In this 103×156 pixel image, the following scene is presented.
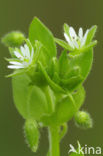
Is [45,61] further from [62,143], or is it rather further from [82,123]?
[62,143]

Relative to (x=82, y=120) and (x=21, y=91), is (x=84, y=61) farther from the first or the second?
(x=21, y=91)

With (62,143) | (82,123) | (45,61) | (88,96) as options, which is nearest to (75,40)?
(45,61)

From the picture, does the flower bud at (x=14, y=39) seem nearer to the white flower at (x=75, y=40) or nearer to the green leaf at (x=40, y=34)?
the green leaf at (x=40, y=34)

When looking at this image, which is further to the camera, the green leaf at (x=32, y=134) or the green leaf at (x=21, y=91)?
the green leaf at (x=21, y=91)

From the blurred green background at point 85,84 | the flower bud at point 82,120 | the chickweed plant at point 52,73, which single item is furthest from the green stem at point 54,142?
the blurred green background at point 85,84

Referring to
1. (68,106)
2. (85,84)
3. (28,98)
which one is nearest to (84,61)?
(68,106)

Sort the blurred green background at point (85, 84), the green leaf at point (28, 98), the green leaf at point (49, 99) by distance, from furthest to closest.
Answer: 1. the blurred green background at point (85, 84)
2. the green leaf at point (28, 98)
3. the green leaf at point (49, 99)

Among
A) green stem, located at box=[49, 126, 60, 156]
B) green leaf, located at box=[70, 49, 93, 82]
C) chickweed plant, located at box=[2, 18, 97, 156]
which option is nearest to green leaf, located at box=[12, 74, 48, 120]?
chickweed plant, located at box=[2, 18, 97, 156]
